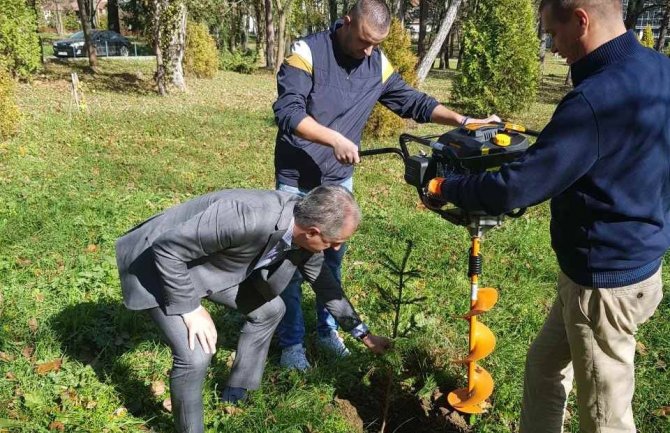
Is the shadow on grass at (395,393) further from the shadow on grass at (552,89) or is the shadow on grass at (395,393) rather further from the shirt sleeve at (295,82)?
the shadow on grass at (552,89)

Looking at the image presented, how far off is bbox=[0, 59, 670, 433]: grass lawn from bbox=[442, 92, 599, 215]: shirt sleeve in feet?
3.24

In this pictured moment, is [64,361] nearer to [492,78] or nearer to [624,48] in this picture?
[624,48]

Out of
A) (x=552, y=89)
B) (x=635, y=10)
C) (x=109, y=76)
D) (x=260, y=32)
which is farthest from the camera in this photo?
(x=260, y=32)

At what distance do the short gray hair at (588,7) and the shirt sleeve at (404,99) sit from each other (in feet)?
4.87

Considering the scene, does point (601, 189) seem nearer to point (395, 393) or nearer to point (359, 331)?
point (359, 331)

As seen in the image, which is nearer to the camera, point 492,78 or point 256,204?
point 256,204

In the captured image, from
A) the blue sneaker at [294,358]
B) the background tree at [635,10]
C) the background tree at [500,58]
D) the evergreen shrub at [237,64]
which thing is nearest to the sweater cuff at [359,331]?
the blue sneaker at [294,358]

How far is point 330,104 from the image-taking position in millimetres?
3080

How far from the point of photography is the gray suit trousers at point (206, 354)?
2486mm

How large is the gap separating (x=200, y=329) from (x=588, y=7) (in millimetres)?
1923

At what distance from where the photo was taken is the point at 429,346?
3492mm

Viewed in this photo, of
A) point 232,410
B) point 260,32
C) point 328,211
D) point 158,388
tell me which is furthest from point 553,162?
point 260,32

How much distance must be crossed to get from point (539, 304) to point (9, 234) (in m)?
4.46

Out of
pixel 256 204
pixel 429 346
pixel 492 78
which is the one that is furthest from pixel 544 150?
pixel 492 78
